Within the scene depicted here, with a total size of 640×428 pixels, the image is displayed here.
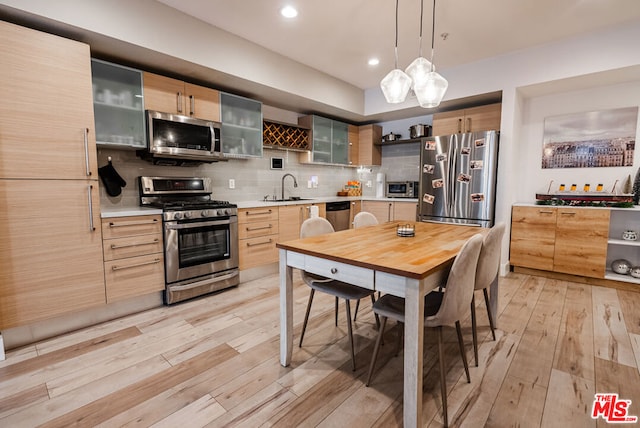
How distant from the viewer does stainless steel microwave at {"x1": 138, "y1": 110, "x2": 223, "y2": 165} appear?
9.21 feet

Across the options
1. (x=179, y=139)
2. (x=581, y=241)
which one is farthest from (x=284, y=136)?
(x=581, y=241)

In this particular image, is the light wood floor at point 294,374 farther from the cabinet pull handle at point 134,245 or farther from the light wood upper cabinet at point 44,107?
the light wood upper cabinet at point 44,107

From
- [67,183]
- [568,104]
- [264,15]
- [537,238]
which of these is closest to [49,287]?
[67,183]

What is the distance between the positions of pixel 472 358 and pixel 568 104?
360 centimetres

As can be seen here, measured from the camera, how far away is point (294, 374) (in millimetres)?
1813

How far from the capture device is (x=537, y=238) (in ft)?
12.0

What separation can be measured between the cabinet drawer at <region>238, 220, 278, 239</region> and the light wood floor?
1015mm

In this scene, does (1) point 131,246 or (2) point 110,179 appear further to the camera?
(2) point 110,179

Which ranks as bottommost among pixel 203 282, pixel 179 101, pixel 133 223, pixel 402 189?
pixel 203 282

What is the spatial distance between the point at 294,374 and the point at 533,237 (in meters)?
3.42

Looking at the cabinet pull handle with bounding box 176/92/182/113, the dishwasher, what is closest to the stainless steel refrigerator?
the dishwasher

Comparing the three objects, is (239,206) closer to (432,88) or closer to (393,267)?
(432,88)

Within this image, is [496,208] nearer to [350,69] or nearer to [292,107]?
[350,69]

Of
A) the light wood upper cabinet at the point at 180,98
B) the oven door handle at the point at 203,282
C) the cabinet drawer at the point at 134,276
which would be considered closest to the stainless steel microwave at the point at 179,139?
the light wood upper cabinet at the point at 180,98
